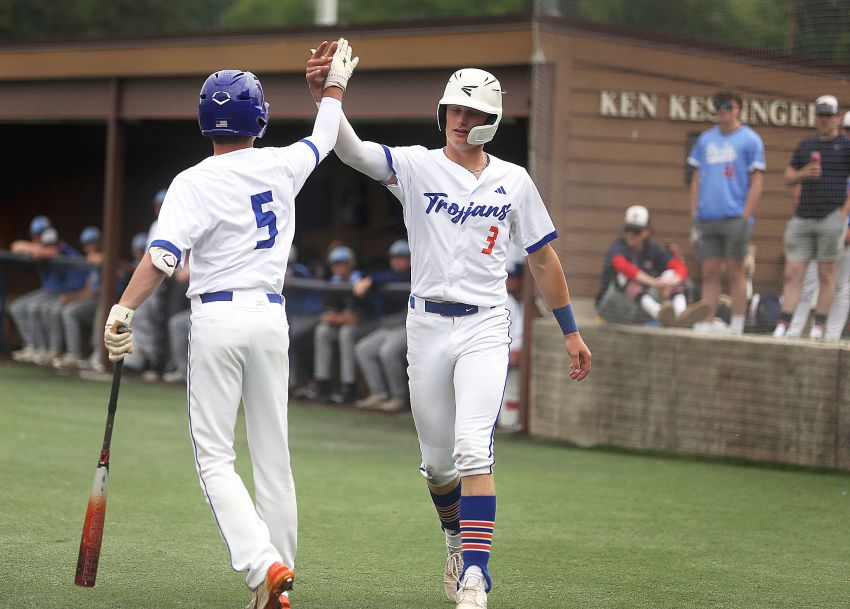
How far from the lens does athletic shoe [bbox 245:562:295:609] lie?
13.2 feet

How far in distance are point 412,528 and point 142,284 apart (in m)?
2.62

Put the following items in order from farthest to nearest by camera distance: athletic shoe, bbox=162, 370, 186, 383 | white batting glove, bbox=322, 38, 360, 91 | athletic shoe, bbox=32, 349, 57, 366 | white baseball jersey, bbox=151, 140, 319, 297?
athletic shoe, bbox=32, 349, 57, 366 < athletic shoe, bbox=162, 370, 186, 383 < white batting glove, bbox=322, 38, 360, 91 < white baseball jersey, bbox=151, 140, 319, 297

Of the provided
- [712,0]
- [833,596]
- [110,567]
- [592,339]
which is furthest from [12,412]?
[833,596]

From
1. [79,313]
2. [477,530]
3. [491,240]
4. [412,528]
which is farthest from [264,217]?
[79,313]

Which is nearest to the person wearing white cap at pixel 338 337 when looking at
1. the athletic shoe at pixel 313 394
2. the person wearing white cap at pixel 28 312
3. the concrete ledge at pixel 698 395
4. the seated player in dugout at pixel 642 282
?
the athletic shoe at pixel 313 394

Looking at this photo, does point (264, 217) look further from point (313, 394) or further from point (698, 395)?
point (313, 394)

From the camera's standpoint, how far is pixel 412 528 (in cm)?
634

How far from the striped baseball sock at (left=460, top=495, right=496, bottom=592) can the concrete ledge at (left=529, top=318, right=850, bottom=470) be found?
15.4 ft

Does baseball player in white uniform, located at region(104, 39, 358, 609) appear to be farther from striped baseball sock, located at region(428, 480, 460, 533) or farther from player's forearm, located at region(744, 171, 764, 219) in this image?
player's forearm, located at region(744, 171, 764, 219)

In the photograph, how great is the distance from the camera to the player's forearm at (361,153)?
4855 millimetres

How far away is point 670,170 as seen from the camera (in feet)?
31.5

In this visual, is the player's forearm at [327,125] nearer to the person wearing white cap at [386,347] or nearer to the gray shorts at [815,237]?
the gray shorts at [815,237]

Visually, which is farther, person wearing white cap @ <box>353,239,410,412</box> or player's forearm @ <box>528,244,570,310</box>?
person wearing white cap @ <box>353,239,410,412</box>

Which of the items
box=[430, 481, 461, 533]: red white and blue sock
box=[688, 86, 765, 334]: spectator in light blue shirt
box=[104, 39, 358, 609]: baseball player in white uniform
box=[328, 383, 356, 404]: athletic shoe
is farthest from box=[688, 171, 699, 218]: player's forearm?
box=[104, 39, 358, 609]: baseball player in white uniform
